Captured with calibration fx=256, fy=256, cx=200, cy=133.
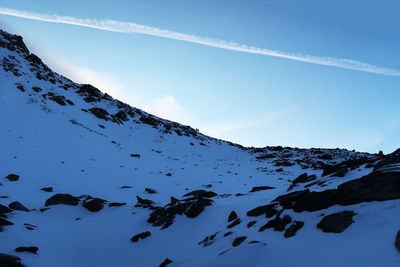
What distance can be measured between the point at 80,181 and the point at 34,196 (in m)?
3.02

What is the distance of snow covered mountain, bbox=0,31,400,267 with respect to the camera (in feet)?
16.9

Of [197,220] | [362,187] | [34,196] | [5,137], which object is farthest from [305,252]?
[5,137]

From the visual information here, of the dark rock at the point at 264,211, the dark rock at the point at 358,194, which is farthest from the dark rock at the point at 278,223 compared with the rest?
the dark rock at the point at 264,211

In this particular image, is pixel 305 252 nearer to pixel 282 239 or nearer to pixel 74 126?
pixel 282 239

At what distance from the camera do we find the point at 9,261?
19.3 feet

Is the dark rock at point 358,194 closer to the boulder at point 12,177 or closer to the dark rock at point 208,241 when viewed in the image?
the dark rock at point 208,241

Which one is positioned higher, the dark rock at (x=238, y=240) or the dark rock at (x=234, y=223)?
the dark rock at (x=234, y=223)

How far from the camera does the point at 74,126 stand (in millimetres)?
26906

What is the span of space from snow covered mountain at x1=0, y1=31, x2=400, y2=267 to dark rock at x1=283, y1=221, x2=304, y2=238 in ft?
0.12

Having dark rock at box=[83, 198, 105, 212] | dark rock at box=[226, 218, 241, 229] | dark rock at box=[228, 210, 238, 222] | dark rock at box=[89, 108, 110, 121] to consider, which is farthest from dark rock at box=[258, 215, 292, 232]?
dark rock at box=[89, 108, 110, 121]

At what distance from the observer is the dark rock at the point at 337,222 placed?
17.3ft

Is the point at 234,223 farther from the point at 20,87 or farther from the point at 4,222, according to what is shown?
the point at 20,87

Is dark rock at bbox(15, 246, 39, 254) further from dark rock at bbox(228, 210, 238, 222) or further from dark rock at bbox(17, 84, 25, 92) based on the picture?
dark rock at bbox(17, 84, 25, 92)

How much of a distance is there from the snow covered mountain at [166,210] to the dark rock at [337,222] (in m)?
0.02
